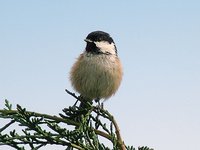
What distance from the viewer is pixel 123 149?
2.37m

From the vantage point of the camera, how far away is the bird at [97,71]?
4812 millimetres

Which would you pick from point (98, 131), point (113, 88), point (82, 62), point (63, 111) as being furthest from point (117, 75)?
point (98, 131)

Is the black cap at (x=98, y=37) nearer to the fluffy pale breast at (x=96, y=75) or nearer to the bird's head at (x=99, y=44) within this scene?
the bird's head at (x=99, y=44)

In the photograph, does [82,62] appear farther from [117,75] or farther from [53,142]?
[53,142]

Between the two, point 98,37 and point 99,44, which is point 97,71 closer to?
point 99,44

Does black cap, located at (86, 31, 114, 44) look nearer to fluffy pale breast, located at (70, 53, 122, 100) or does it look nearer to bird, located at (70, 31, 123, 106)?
bird, located at (70, 31, 123, 106)

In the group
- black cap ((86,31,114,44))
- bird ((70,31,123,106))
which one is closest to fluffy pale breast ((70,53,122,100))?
bird ((70,31,123,106))

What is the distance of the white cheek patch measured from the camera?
5.12m

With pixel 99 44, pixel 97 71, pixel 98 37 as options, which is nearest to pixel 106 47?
pixel 99 44

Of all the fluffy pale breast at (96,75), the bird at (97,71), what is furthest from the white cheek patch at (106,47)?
the fluffy pale breast at (96,75)

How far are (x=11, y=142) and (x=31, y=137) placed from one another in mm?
129

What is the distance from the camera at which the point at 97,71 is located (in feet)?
15.8

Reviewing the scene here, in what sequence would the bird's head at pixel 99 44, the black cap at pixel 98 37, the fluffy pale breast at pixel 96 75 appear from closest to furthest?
the fluffy pale breast at pixel 96 75 → the bird's head at pixel 99 44 → the black cap at pixel 98 37

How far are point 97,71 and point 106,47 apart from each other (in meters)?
0.50
